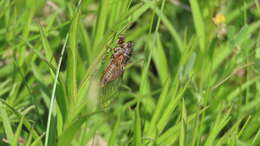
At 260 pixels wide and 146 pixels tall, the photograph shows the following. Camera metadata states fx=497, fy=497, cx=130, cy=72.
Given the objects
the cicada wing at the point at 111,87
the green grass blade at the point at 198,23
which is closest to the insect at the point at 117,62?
the cicada wing at the point at 111,87

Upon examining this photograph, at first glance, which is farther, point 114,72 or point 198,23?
point 198,23

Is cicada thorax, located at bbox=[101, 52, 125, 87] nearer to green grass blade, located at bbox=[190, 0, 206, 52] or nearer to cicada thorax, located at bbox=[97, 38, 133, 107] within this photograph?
cicada thorax, located at bbox=[97, 38, 133, 107]

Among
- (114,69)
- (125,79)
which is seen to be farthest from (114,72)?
(125,79)

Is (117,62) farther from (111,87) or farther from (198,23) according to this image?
(198,23)

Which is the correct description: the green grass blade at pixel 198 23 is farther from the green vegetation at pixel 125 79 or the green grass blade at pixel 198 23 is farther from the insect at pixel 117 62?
the insect at pixel 117 62

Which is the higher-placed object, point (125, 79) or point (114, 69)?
point (114, 69)

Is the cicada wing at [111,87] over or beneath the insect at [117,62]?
beneath
